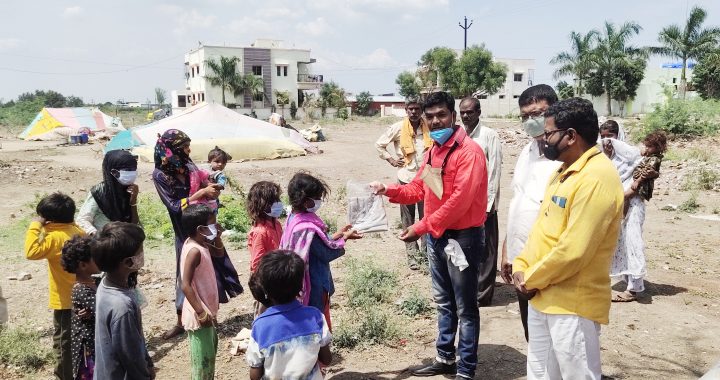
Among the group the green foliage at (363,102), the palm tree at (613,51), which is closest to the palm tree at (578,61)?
the palm tree at (613,51)

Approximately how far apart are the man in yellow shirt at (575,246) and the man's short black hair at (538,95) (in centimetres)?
109

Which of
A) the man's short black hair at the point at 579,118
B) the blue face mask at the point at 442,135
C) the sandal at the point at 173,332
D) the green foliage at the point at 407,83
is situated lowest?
the sandal at the point at 173,332

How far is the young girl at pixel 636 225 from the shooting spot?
4965 millimetres

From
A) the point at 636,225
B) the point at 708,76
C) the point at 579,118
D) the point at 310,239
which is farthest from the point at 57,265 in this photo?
the point at 708,76

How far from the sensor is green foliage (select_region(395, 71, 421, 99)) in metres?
54.0

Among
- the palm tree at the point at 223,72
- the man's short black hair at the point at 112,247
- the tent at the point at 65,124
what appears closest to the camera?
the man's short black hair at the point at 112,247

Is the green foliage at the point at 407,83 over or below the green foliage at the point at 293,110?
over

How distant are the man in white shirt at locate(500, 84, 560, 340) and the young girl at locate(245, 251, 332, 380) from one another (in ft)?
4.45

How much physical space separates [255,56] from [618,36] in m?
31.3

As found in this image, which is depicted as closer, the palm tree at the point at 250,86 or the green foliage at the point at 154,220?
the green foliage at the point at 154,220

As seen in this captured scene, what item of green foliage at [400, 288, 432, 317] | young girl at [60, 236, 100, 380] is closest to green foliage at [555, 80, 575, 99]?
green foliage at [400, 288, 432, 317]

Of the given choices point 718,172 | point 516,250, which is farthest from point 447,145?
point 718,172

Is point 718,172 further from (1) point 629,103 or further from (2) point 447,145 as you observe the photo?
(1) point 629,103

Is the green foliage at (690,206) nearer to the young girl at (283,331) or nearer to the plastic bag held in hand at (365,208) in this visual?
the plastic bag held in hand at (365,208)
